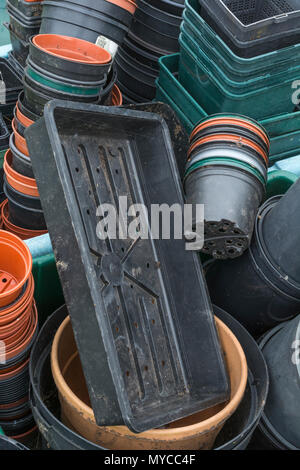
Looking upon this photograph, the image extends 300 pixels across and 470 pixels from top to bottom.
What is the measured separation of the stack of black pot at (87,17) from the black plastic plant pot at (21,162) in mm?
535

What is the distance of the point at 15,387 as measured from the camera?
1865 millimetres

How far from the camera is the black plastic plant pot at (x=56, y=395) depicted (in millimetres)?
1549

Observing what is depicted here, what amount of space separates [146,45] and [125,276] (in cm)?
147

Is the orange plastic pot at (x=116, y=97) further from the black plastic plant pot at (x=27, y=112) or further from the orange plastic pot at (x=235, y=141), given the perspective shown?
the orange plastic pot at (x=235, y=141)

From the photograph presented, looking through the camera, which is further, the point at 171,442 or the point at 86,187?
the point at 86,187

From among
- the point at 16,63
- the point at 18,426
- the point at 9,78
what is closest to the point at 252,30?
the point at 16,63

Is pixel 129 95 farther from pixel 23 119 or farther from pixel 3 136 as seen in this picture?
pixel 23 119

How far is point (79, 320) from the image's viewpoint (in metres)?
1.50

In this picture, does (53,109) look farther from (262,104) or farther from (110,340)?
(262,104)

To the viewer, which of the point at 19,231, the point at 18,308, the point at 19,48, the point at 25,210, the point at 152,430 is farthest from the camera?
the point at 19,48

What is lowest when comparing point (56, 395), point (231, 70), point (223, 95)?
point (56, 395)

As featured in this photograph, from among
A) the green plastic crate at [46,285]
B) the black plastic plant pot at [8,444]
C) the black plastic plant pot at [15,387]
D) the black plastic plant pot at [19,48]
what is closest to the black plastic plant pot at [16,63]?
the black plastic plant pot at [19,48]

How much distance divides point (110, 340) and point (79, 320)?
0.39 feet
